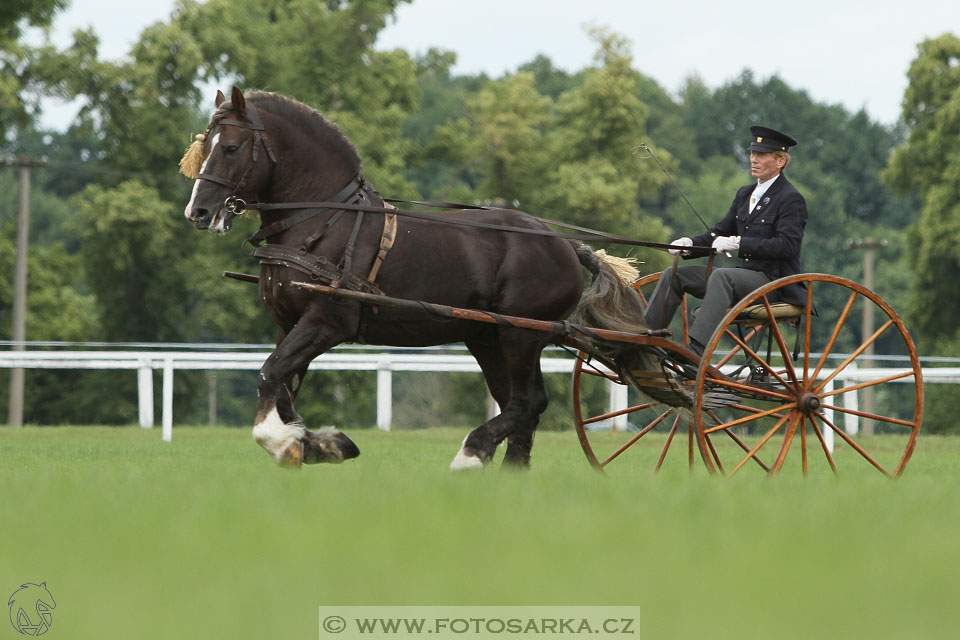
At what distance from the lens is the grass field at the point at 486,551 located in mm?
3355

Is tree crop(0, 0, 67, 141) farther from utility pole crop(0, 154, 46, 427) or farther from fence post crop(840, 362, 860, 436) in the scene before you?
fence post crop(840, 362, 860, 436)

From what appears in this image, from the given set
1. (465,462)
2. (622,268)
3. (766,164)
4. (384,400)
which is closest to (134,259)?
(384,400)

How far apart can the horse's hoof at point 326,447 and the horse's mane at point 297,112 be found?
166 centimetres

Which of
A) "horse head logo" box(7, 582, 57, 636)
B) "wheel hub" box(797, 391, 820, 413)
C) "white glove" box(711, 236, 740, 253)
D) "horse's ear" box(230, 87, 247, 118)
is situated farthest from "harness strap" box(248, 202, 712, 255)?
"horse head logo" box(7, 582, 57, 636)

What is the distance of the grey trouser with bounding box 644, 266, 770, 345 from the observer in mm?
7883

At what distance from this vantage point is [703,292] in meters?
8.39

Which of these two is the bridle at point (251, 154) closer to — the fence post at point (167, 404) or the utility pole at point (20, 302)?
the fence post at point (167, 404)

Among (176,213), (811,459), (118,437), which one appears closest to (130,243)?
(176,213)

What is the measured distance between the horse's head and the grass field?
1.59m

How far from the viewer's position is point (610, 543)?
170 inches

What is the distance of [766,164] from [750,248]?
2.21 ft

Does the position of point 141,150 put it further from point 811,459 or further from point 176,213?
point 811,459

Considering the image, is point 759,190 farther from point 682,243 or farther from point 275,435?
point 275,435

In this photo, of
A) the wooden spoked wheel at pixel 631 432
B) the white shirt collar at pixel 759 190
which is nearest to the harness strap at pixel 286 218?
the wooden spoked wheel at pixel 631 432
